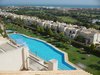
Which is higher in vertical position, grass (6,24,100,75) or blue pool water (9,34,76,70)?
blue pool water (9,34,76,70)

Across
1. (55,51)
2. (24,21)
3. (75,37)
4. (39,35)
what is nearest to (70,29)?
(75,37)

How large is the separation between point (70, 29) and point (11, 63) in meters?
16.7

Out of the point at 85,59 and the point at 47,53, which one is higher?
the point at 47,53

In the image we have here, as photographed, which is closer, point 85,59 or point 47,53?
point 85,59

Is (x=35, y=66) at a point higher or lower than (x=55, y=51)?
higher

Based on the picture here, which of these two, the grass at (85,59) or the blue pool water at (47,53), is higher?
A: the blue pool water at (47,53)

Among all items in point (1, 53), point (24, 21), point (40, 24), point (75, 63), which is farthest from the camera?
point (24, 21)

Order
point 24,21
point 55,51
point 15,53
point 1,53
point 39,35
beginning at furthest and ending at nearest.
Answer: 1. point 24,21
2. point 39,35
3. point 55,51
4. point 15,53
5. point 1,53

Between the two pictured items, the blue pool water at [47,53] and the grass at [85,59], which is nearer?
the grass at [85,59]

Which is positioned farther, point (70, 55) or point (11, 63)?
point (70, 55)

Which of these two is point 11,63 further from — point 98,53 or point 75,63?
point 98,53

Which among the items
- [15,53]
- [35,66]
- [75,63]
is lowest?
[75,63]

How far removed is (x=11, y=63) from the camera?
9.78 meters

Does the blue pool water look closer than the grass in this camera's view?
No
